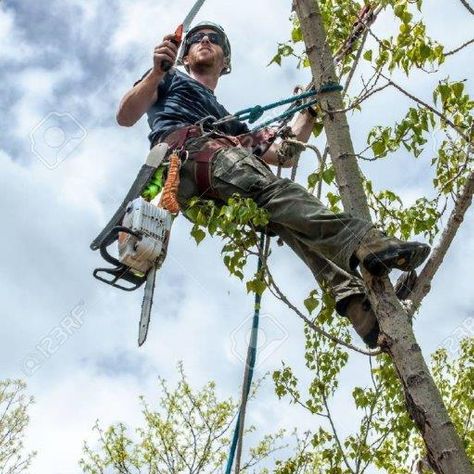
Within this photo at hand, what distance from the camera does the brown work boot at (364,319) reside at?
11.2 feet

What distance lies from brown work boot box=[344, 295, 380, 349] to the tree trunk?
1.61 ft

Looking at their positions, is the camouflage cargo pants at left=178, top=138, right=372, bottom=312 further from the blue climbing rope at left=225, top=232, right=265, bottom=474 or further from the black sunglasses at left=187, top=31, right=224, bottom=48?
the black sunglasses at left=187, top=31, right=224, bottom=48

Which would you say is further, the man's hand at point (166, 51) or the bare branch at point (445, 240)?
the man's hand at point (166, 51)

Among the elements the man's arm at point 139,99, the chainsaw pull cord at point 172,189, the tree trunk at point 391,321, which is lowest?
the tree trunk at point 391,321

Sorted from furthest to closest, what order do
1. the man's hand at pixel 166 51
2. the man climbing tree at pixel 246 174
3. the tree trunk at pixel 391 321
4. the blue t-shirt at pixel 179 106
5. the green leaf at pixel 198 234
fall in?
1. the blue t-shirt at pixel 179 106
2. the man's hand at pixel 166 51
3. the green leaf at pixel 198 234
4. the man climbing tree at pixel 246 174
5. the tree trunk at pixel 391 321

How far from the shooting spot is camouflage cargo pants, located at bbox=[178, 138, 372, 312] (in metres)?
3.16

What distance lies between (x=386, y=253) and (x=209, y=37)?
2619mm

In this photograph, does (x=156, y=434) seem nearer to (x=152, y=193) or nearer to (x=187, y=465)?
(x=187, y=465)

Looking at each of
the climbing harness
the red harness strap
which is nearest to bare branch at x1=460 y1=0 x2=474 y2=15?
the climbing harness

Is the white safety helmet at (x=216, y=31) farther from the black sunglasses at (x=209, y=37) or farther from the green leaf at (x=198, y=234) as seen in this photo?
the green leaf at (x=198, y=234)

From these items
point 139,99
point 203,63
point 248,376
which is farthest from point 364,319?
point 203,63

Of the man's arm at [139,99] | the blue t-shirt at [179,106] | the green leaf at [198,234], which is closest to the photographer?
the green leaf at [198,234]

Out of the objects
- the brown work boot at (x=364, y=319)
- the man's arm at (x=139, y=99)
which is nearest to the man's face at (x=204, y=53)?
the man's arm at (x=139, y=99)

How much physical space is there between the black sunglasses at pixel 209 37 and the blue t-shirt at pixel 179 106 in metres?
0.55
